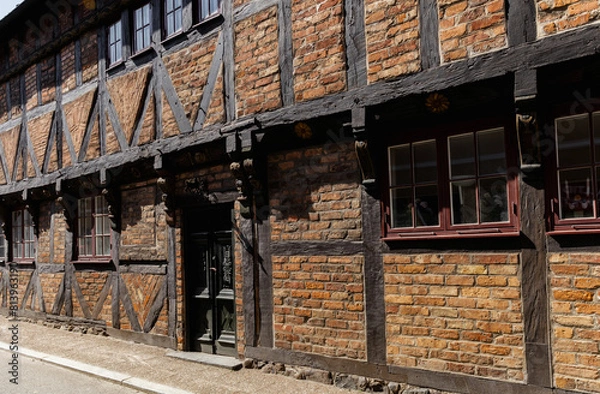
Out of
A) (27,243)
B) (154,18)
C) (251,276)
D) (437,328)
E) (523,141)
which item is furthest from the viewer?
(27,243)

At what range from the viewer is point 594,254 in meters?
3.45

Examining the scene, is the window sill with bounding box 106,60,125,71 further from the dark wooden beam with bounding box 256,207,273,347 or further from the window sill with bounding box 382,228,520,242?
the window sill with bounding box 382,228,520,242

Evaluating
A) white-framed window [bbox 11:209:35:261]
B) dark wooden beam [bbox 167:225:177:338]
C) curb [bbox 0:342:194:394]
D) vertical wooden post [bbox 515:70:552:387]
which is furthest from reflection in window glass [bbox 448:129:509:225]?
white-framed window [bbox 11:209:35:261]

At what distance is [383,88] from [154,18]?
14.0ft

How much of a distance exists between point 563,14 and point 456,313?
2.63m

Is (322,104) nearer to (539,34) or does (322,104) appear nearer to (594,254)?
(539,34)

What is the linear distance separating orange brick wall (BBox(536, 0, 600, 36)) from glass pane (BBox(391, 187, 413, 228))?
1.79 meters

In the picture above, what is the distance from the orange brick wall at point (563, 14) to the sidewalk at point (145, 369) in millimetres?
3807

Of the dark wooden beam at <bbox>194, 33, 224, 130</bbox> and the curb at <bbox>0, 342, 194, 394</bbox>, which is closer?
the curb at <bbox>0, 342, 194, 394</bbox>

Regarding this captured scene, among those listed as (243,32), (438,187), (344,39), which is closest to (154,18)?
(243,32)

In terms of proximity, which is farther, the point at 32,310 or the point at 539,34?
the point at 32,310

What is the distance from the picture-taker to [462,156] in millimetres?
4211

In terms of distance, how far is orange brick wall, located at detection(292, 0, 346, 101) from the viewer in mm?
4766

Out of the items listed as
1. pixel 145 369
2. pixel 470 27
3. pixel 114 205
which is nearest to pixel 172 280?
pixel 145 369
